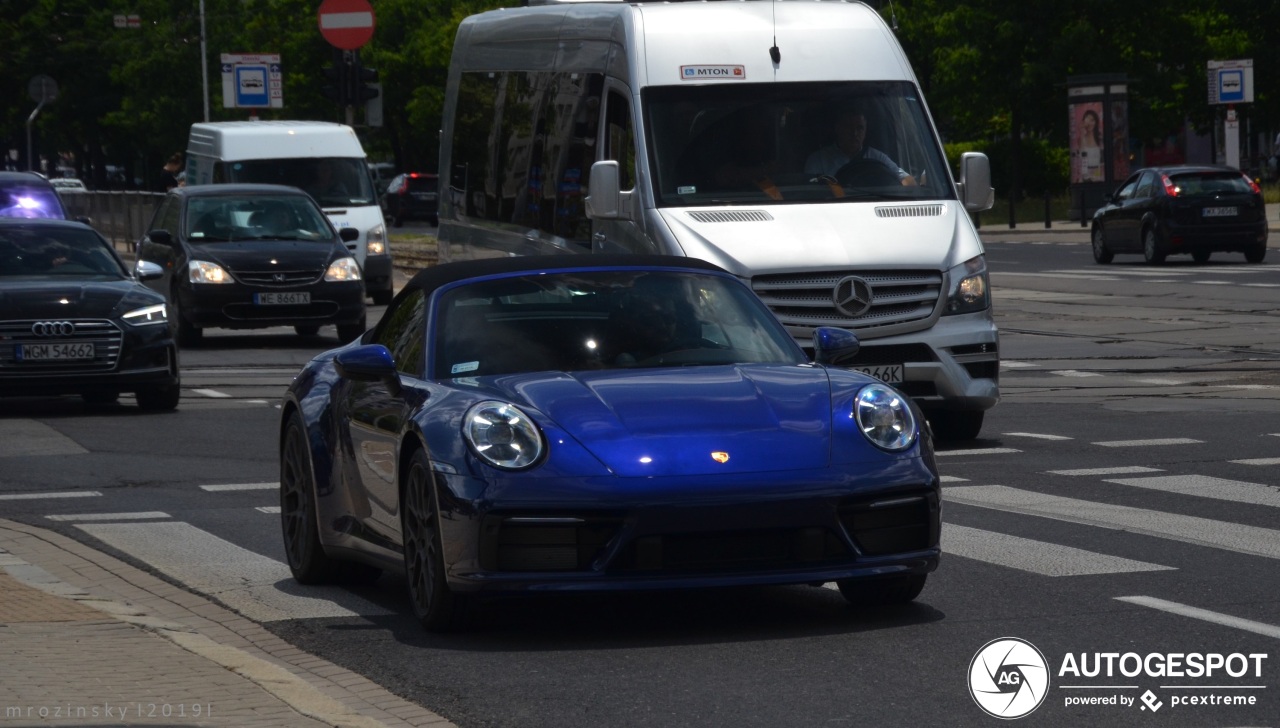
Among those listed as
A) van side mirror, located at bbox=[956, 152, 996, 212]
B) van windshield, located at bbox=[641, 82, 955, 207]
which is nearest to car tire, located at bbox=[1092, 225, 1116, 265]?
van side mirror, located at bbox=[956, 152, 996, 212]

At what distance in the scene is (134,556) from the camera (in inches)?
395

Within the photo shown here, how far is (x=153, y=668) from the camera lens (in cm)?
689

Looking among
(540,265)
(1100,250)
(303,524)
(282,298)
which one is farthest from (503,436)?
(1100,250)

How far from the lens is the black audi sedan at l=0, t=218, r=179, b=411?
16.8 meters

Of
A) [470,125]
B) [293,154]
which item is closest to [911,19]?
[293,154]

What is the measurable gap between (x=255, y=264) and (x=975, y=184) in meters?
10.3

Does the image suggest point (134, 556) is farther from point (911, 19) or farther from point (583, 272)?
point (911, 19)

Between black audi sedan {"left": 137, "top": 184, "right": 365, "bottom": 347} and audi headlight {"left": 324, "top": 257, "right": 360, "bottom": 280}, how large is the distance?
1cm

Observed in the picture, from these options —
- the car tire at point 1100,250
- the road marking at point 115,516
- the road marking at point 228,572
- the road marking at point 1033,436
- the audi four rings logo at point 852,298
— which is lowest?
the car tire at point 1100,250

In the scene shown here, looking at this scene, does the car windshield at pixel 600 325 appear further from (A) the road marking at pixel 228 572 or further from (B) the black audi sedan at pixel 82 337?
(B) the black audi sedan at pixel 82 337

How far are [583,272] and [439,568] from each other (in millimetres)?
1550

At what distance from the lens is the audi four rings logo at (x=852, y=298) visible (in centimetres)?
1369

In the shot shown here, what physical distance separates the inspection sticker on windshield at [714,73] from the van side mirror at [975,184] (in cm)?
153

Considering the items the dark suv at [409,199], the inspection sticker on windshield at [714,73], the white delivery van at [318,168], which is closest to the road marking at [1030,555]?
the inspection sticker on windshield at [714,73]
